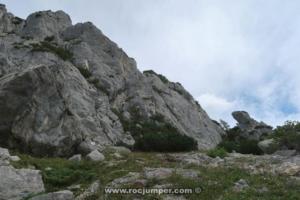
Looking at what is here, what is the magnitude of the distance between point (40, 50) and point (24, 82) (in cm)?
2763

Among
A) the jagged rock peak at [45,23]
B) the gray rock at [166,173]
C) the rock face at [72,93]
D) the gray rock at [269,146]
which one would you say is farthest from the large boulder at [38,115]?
the jagged rock peak at [45,23]

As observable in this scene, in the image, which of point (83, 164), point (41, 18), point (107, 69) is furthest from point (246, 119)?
point (83, 164)

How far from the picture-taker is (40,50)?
5784 centimetres

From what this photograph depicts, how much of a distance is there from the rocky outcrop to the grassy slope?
0.52 meters

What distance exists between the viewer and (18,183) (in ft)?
62.7

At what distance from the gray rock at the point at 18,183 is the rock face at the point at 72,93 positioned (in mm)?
9799

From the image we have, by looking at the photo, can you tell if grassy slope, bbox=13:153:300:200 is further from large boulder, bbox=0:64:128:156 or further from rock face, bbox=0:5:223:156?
rock face, bbox=0:5:223:156

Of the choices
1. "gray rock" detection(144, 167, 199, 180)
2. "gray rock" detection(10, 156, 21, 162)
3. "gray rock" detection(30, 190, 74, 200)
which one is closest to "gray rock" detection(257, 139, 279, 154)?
"gray rock" detection(144, 167, 199, 180)

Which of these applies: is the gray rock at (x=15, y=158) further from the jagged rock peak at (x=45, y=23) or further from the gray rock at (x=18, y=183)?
the jagged rock peak at (x=45, y=23)

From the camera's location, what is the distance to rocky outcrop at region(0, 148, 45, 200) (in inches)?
719

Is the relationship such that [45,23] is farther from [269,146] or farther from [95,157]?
[95,157]

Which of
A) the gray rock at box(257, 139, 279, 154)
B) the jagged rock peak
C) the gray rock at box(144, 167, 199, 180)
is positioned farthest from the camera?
the jagged rock peak

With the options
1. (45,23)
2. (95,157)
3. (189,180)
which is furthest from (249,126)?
(189,180)

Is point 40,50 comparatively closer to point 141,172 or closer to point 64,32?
point 64,32
